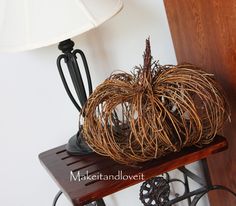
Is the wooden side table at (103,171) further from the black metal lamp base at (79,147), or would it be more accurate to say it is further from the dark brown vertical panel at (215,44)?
the dark brown vertical panel at (215,44)

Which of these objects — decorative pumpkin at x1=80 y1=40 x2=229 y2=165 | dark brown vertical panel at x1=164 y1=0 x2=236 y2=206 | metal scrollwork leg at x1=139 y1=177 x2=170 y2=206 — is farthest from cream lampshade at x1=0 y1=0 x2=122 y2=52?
metal scrollwork leg at x1=139 y1=177 x2=170 y2=206

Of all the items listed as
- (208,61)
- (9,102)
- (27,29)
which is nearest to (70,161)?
(9,102)

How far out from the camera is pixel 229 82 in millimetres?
987

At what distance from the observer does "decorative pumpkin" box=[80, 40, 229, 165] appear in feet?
2.68

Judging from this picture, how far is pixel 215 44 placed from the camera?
98 cm

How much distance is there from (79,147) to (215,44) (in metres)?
0.49

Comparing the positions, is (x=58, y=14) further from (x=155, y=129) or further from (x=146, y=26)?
(x=146, y=26)

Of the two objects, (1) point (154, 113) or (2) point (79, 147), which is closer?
(1) point (154, 113)

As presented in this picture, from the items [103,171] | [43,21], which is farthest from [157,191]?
[43,21]

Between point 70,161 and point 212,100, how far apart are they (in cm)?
44

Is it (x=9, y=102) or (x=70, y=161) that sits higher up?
(x=9, y=102)

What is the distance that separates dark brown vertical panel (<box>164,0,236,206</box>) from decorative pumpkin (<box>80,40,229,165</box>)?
118 mm

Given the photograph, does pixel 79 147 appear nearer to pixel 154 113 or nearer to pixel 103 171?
pixel 103 171

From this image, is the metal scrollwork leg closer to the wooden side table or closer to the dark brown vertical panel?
the wooden side table
